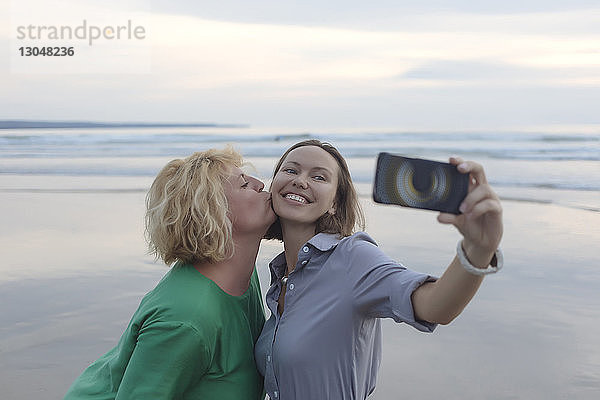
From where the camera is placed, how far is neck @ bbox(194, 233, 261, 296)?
9.11 feet

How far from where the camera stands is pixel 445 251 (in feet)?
22.8

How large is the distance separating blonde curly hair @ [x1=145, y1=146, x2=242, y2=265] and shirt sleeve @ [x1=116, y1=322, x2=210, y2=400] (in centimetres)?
36

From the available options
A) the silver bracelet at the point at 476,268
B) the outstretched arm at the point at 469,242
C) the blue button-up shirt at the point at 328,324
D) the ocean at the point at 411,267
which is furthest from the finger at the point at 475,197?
the ocean at the point at 411,267

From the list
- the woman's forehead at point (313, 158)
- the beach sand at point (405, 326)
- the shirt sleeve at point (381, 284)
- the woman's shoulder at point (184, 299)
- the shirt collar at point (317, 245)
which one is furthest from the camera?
the beach sand at point (405, 326)

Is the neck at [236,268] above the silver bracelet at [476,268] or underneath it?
underneath

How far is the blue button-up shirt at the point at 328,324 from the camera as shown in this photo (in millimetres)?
2381

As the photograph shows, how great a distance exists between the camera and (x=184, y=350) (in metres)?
2.43

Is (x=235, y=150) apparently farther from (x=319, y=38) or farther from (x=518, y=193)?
(x=319, y=38)

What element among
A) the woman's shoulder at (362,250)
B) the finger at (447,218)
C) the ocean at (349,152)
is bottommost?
the ocean at (349,152)

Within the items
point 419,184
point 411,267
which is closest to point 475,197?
point 419,184

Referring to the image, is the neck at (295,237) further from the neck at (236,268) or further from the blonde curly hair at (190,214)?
the blonde curly hair at (190,214)

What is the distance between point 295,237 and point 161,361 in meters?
0.79

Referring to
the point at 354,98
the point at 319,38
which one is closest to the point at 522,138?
the point at 354,98

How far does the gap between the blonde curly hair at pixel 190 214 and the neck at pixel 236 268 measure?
38 millimetres
